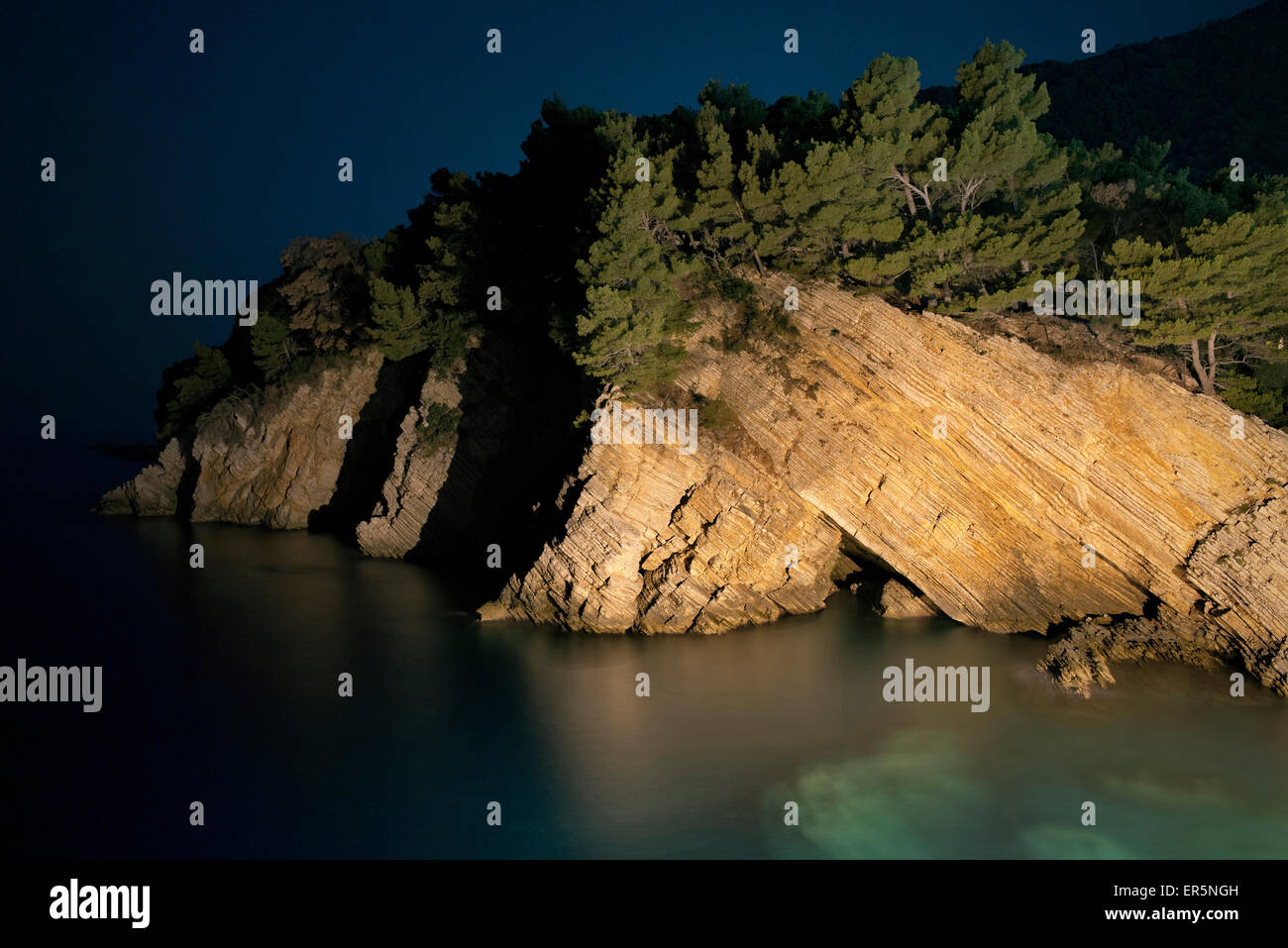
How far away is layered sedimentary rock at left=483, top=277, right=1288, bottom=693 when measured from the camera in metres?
20.5

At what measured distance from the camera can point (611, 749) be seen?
58.1ft

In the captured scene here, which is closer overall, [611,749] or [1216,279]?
[611,749]

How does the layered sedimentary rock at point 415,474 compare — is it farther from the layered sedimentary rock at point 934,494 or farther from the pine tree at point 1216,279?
the pine tree at point 1216,279

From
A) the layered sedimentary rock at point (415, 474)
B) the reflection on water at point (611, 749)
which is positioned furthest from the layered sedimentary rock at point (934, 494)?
the layered sedimentary rock at point (415, 474)

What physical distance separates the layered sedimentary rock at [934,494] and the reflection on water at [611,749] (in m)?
1.38

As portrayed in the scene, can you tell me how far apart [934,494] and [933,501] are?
0.21 m

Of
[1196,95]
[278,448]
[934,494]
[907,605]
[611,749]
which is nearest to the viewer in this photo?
[611,749]

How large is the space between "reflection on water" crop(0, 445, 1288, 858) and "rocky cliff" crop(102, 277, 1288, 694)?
120 centimetres

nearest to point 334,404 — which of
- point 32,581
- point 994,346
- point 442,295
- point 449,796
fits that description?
point 442,295

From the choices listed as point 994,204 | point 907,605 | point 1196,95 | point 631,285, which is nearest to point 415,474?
point 631,285

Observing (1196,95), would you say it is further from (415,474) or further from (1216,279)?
(415,474)

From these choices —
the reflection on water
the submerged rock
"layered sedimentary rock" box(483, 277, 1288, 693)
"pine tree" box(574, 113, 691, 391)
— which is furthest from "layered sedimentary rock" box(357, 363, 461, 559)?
the submerged rock

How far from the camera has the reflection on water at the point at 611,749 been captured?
14.6 m

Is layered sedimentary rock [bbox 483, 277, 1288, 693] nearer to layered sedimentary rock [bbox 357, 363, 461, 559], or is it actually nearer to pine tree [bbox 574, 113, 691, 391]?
pine tree [bbox 574, 113, 691, 391]
